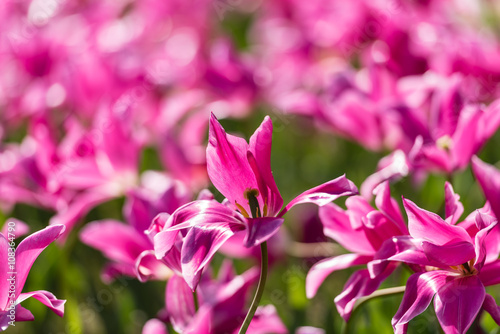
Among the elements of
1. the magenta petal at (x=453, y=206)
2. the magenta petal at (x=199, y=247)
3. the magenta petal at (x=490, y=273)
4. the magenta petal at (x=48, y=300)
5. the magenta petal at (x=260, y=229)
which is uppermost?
the magenta petal at (x=260, y=229)

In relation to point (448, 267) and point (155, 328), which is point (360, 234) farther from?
point (155, 328)

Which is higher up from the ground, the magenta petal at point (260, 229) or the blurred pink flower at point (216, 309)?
the magenta petal at point (260, 229)

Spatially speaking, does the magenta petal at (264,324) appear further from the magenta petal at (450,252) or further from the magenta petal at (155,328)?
the magenta petal at (450,252)

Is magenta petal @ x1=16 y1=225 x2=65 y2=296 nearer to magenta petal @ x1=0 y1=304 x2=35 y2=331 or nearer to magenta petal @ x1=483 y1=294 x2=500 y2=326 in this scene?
magenta petal @ x1=0 y1=304 x2=35 y2=331

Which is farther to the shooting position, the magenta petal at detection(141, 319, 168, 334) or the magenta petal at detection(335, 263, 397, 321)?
the magenta petal at detection(141, 319, 168, 334)

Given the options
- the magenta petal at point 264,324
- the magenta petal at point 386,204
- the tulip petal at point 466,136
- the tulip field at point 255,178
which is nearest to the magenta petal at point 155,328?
the tulip field at point 255,178

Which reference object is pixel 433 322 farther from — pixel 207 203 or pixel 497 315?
pixel 207 203

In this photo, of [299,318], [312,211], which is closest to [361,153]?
[312,211]

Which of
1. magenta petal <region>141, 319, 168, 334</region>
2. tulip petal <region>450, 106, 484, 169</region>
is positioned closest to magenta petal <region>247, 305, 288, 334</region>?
magenta petal <region>141, 319, 168, 334</region>
